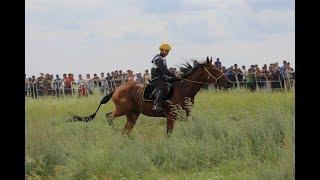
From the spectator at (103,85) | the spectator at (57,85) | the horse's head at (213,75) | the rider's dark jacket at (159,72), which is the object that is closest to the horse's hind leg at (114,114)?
the rider's dark jacket at (159,72)

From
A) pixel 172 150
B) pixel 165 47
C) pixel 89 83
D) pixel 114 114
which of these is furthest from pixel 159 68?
pixel 89 83

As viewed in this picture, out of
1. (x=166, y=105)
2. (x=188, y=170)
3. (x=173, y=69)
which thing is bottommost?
(x=188, y=170)

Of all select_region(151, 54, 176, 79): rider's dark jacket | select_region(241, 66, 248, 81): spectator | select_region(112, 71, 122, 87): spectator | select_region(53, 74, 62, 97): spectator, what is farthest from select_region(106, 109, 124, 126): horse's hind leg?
select_region(241, 66, 248, 81): spectator

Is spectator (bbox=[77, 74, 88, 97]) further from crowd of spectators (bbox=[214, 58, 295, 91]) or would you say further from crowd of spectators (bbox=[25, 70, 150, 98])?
crowd of spectators (bbox=[214, 58, 295, 91])

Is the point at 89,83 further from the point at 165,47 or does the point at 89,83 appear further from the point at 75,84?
the point at 165,47

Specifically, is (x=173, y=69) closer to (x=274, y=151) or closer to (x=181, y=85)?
(x=181, y=85)

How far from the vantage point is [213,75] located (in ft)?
29.7

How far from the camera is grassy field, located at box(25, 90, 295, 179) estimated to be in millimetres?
6000

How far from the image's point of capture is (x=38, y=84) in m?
12.2

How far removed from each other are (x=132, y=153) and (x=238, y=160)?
4.08 feet

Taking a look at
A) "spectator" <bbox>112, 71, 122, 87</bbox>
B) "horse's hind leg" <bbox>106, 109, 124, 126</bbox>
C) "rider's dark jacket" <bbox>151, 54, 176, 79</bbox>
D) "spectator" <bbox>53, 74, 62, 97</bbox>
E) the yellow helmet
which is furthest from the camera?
"spectator" <bbox>53, 74, 62, 97</bbox>

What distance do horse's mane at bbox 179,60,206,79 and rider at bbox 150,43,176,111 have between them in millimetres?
256

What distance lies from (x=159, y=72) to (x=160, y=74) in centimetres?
8
